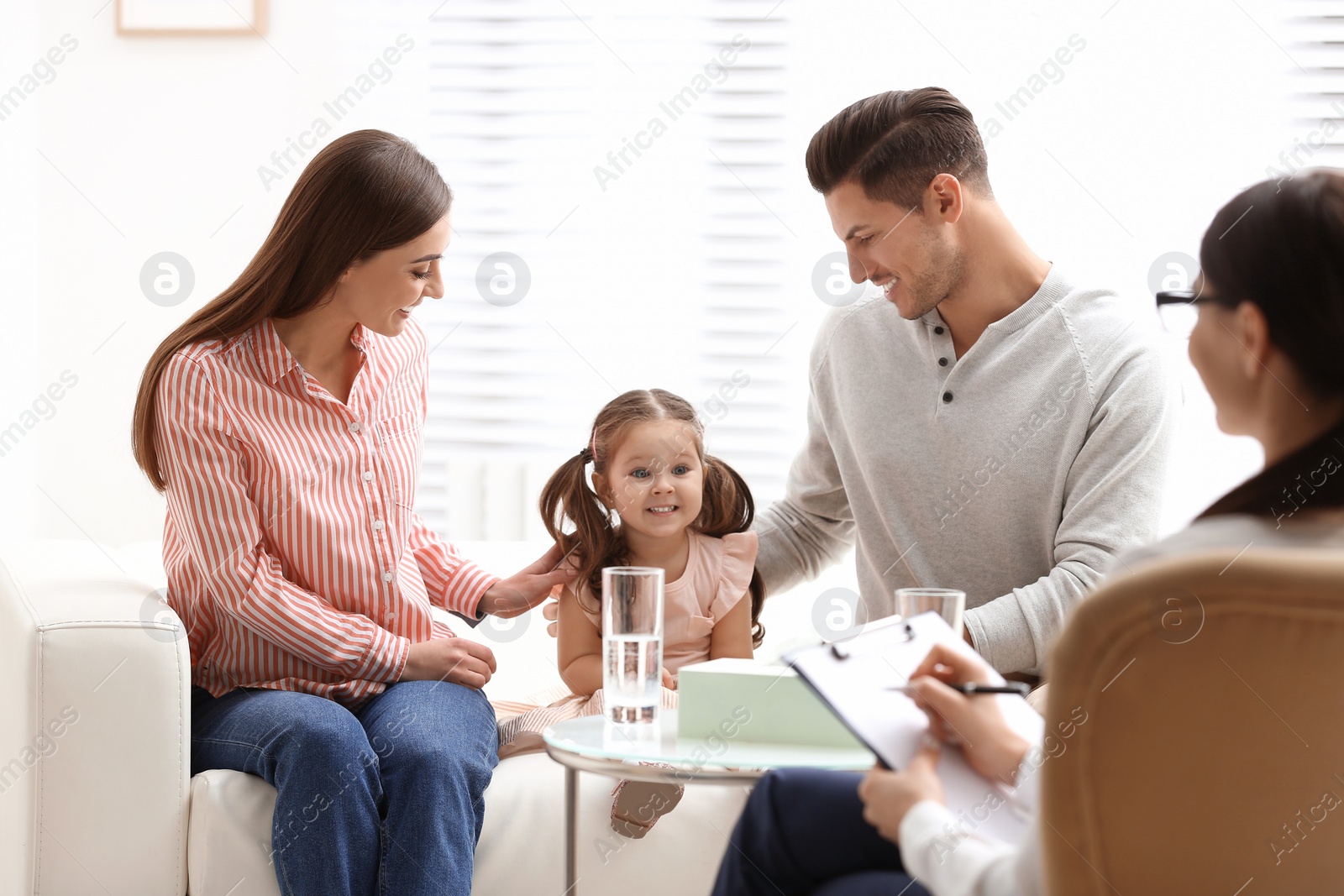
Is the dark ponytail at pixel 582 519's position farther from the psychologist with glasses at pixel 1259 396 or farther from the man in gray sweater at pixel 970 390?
the psychologist with glasses at pixel 1259 396

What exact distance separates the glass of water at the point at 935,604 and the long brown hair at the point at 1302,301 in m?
0.50

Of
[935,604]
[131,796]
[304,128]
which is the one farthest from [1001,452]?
[304,128]

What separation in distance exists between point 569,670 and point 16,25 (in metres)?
2.20

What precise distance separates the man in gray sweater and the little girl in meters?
0.23

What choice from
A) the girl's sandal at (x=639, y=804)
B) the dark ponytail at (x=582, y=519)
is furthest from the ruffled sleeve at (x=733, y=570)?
the girl's sandal at (x=639, y=804)

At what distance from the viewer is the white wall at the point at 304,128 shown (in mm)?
2617

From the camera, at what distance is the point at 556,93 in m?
2.83

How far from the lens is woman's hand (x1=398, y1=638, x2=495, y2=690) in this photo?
166 cm

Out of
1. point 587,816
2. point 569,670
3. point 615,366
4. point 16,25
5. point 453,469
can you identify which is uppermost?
point 16,25

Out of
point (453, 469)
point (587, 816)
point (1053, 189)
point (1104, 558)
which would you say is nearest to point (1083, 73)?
point (1053, 189)

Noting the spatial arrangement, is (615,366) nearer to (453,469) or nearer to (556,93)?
(453,469)

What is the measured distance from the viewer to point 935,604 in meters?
1.30

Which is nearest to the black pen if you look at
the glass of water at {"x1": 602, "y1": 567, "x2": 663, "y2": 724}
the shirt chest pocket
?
the glass of water at {"x1": 602, "y1": 567, "x2": 663, "y2": 724}

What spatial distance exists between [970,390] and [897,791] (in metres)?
1.00
